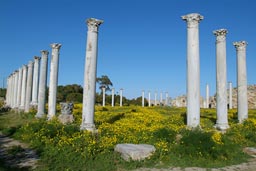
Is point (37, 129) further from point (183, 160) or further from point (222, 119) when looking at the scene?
point (222, 119)

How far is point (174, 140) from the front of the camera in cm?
1225

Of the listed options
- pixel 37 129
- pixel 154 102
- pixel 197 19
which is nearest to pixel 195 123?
pixel 197 19

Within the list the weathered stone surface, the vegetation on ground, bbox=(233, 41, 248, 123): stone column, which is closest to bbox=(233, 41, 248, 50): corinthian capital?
bbox=(233, 41, 248, 123): stone column

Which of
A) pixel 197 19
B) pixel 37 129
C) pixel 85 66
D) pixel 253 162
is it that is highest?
pixel 197 19

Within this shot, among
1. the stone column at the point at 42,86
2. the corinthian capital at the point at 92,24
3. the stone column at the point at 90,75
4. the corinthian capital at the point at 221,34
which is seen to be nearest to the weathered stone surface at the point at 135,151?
the stone column at the point at 90,75

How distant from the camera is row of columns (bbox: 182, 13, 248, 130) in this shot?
14.5 m

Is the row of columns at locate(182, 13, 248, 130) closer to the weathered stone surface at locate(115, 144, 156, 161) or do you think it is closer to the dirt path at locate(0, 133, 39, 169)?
the weathered stone surface at locate(115, 144, 156, 161)

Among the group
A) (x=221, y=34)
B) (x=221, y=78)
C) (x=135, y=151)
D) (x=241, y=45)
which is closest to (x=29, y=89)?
(x=221, y=78)

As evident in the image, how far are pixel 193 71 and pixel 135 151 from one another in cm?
651

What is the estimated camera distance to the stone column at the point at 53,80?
20.7 m

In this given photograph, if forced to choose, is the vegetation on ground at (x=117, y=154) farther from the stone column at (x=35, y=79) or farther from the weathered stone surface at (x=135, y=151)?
the stone column at (x=35, y=79)

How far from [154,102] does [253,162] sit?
178 ft

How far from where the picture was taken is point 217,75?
17.4 m

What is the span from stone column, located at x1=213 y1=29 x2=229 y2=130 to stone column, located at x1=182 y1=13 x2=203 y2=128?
9.44 feet
